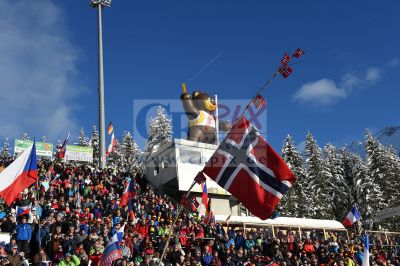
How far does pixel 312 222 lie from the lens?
117 feet

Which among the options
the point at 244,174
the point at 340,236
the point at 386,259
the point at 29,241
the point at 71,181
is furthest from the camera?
the point at 340,236

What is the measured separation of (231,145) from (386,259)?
891 inches

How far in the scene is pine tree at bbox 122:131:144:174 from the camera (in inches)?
2645

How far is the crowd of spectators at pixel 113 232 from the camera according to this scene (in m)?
15.6

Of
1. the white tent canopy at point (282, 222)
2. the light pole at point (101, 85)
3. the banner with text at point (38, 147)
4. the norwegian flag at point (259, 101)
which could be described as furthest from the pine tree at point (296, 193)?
the norwegian flag at point (259, 101)

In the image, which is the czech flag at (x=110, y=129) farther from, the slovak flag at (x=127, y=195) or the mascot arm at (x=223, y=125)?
the slovak flag at (x=127, y=195)

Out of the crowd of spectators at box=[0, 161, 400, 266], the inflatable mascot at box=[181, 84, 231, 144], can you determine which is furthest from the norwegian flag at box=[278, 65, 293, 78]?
the inflatable mascot at box=[181, 84, 231, 144]

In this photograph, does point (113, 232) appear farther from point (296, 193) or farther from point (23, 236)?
point (296, 193)

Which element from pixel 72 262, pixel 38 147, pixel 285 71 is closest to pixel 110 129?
pixel 38 147

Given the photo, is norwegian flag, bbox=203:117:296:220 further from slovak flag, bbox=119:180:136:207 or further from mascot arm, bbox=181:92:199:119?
mascot arm, bbox=181:92:199:119

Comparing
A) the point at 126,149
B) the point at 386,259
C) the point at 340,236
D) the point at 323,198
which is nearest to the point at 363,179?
the point at 323,198

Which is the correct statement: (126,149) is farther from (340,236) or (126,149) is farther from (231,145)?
(231,145)

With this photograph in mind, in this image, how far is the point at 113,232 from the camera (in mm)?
17578

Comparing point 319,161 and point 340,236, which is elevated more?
point 319,161
